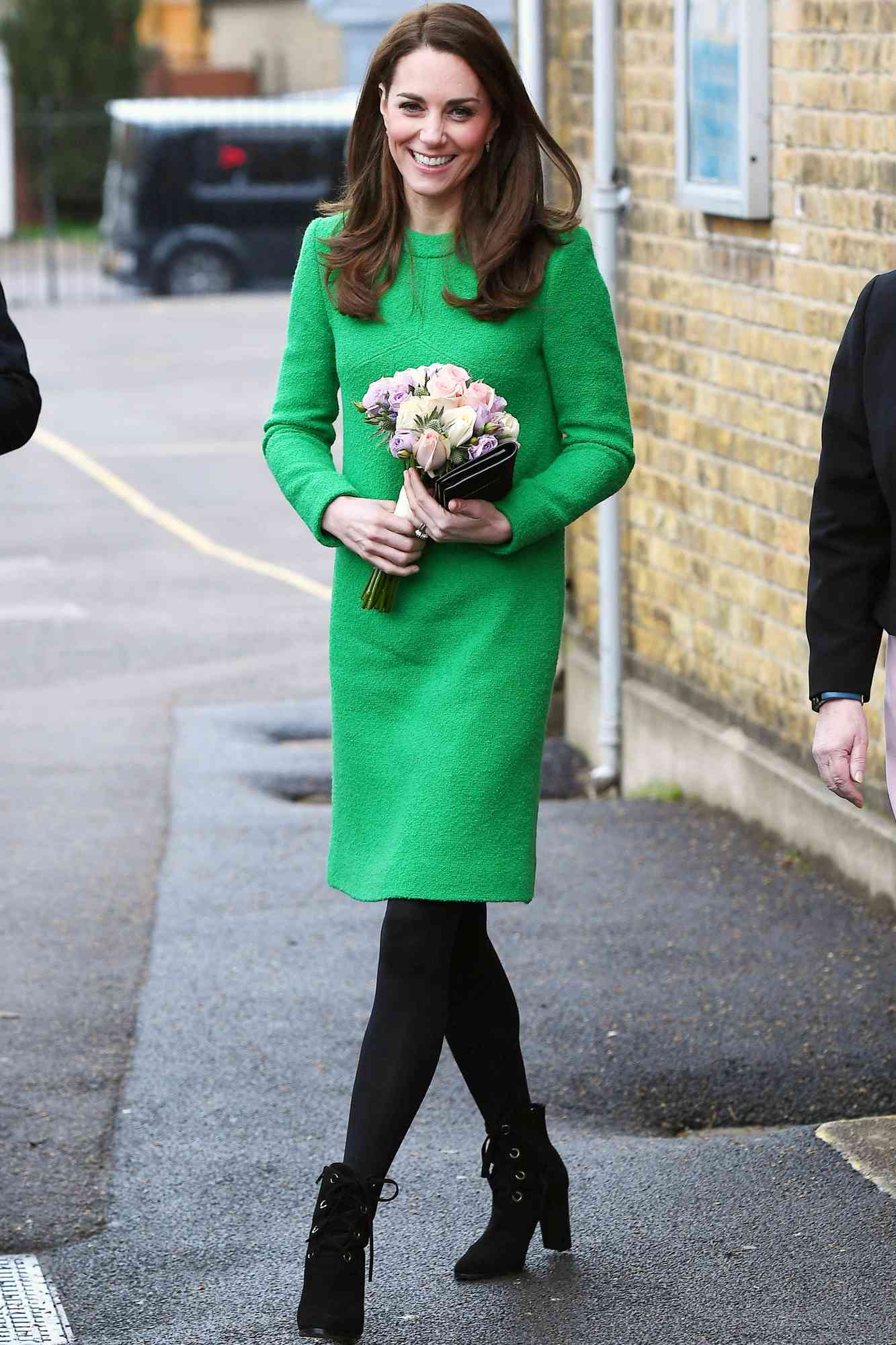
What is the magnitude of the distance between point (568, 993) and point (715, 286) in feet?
8.00

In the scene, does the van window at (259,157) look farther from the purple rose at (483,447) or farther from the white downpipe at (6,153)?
the purple rose at (483,447)

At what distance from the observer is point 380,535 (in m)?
3.43

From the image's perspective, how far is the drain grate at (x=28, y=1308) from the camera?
356cm

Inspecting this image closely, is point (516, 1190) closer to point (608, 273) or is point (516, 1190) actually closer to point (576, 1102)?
point (576, 1102)

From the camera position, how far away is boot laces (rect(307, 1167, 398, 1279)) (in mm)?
3387

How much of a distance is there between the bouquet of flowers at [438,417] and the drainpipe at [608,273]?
3881 millimetres

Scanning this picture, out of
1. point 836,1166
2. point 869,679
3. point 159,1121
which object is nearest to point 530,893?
point 869,679

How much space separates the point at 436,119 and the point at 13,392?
84 cm

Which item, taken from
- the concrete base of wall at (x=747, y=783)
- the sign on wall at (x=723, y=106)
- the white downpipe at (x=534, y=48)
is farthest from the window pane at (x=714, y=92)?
the concrete base of wall at (x=747, y=783)

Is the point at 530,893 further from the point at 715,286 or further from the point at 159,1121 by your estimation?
the point at 715,286

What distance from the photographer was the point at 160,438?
18.0m

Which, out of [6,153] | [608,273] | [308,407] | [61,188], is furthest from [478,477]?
[6,153]

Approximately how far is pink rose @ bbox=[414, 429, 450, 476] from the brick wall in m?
2.47

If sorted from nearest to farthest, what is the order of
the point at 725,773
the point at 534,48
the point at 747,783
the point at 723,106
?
1. the point at 723,106
2. the point at 747,783
3. the point at 725,773
4. the point at 534,48
